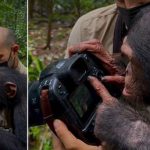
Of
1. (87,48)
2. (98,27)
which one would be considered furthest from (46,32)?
(87,48)

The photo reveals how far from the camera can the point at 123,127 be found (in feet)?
4.00

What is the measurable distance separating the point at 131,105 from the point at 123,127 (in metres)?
0.10

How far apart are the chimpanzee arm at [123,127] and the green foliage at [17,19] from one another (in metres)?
0.25

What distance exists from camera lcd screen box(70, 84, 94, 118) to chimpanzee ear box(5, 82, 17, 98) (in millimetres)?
138

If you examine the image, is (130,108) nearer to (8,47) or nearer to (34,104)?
(34,104)

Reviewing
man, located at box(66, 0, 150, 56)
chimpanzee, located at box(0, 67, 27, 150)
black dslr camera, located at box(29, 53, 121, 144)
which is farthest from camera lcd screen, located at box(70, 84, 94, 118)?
man, located at box(66, 0, 150, 56)

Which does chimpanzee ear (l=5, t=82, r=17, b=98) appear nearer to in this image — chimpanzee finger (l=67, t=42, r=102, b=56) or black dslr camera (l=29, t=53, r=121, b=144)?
black dslr camera (l=29, t=53, r=121, b=144)

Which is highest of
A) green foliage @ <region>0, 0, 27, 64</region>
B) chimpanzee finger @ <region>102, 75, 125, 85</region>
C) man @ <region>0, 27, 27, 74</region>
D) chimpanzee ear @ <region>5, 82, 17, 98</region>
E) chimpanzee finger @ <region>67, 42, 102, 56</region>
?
green foliage @ <region>0, 0, 27, 64</region>

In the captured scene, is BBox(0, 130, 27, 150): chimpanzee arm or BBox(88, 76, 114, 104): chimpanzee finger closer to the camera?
BBox(0, 130, 27, 150): chimpanzee arm

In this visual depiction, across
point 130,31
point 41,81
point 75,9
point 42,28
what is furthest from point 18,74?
point 75,9

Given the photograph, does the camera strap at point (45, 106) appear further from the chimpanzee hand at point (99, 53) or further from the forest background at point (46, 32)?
the forest background at point (46, 32)

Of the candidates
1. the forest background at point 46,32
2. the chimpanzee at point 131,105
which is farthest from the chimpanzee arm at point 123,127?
the forest background at point 46,32

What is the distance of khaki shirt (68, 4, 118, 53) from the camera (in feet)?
5.54

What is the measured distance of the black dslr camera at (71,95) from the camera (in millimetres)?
1205
